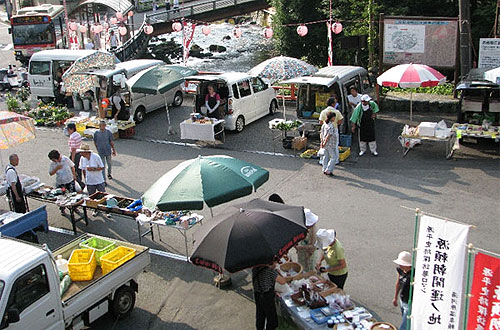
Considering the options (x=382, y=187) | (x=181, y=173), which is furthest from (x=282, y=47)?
(x=181, y=173)

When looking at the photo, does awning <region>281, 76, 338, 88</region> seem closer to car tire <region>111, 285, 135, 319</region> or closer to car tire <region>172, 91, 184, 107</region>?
car tire <region>172, 91, 184, 107</region>

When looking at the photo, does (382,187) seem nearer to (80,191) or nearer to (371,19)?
(80,191)

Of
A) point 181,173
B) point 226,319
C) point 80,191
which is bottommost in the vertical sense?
point 226,319

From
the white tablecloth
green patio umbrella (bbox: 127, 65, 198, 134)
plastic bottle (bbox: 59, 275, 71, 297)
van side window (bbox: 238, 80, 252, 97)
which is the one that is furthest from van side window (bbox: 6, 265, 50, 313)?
van side window (bbox: 238, 80, 252, 97)

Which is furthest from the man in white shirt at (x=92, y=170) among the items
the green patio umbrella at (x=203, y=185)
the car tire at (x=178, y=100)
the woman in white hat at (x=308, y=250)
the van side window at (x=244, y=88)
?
the car tire at (x=178, y=100)

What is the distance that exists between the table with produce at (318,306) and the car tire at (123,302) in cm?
231

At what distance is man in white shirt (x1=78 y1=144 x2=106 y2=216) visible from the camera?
1175 centimetres

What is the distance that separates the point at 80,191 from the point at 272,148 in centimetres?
603

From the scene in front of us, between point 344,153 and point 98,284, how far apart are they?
28.3 feet

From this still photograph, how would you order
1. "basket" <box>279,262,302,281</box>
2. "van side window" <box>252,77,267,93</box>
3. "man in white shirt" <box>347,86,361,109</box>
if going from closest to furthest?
"basket" <box>279,262,302,281</box> < "man in white shirt" <box>347,86,361,109</box> < "van side window" <box>252,77,267,93</box>

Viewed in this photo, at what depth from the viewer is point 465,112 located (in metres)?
15.3

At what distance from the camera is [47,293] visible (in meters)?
7.11

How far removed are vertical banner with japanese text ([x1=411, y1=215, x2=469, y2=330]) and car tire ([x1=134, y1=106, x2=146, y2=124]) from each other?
14.1 meters

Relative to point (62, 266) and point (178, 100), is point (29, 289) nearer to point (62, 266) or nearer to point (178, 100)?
point (62, 266)
